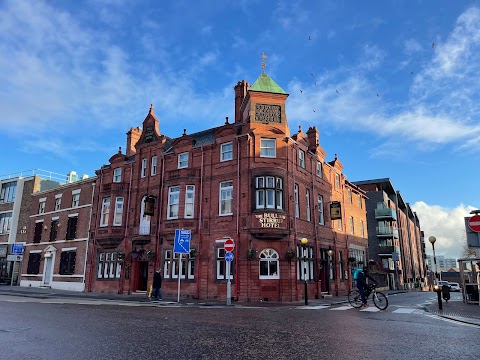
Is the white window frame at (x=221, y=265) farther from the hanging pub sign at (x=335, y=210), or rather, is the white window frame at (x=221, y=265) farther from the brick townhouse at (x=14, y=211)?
the brick townhouse at (x=14, y=211)

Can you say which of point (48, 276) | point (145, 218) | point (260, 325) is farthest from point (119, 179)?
point (260, 325)

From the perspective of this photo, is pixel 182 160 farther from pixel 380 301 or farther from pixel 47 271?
pixel 47 271

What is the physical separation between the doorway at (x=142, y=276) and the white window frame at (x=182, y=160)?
306 inches

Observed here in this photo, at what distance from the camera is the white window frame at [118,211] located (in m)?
28.2

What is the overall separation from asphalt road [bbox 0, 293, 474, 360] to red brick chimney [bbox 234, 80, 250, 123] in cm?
1987

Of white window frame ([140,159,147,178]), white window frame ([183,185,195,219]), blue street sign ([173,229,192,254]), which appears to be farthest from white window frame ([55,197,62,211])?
blue street sign ([173,229,192,254])

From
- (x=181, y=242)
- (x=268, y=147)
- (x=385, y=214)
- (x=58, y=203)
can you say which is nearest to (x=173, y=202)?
(x=181, y=242)

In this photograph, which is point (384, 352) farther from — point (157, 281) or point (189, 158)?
point (189, 158)

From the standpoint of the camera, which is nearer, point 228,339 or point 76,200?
point 228,339

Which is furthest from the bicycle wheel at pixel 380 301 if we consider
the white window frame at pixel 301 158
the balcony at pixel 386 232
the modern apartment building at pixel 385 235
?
the balcony at pixel 386 232

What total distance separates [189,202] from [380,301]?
14457 mm

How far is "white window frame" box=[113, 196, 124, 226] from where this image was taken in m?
28.2

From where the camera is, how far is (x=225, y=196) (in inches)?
927

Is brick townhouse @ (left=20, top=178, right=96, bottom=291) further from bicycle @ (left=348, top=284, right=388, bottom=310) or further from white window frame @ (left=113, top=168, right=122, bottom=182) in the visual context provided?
bicycle @ (left=348, top=284, right=388, bottom=310)
